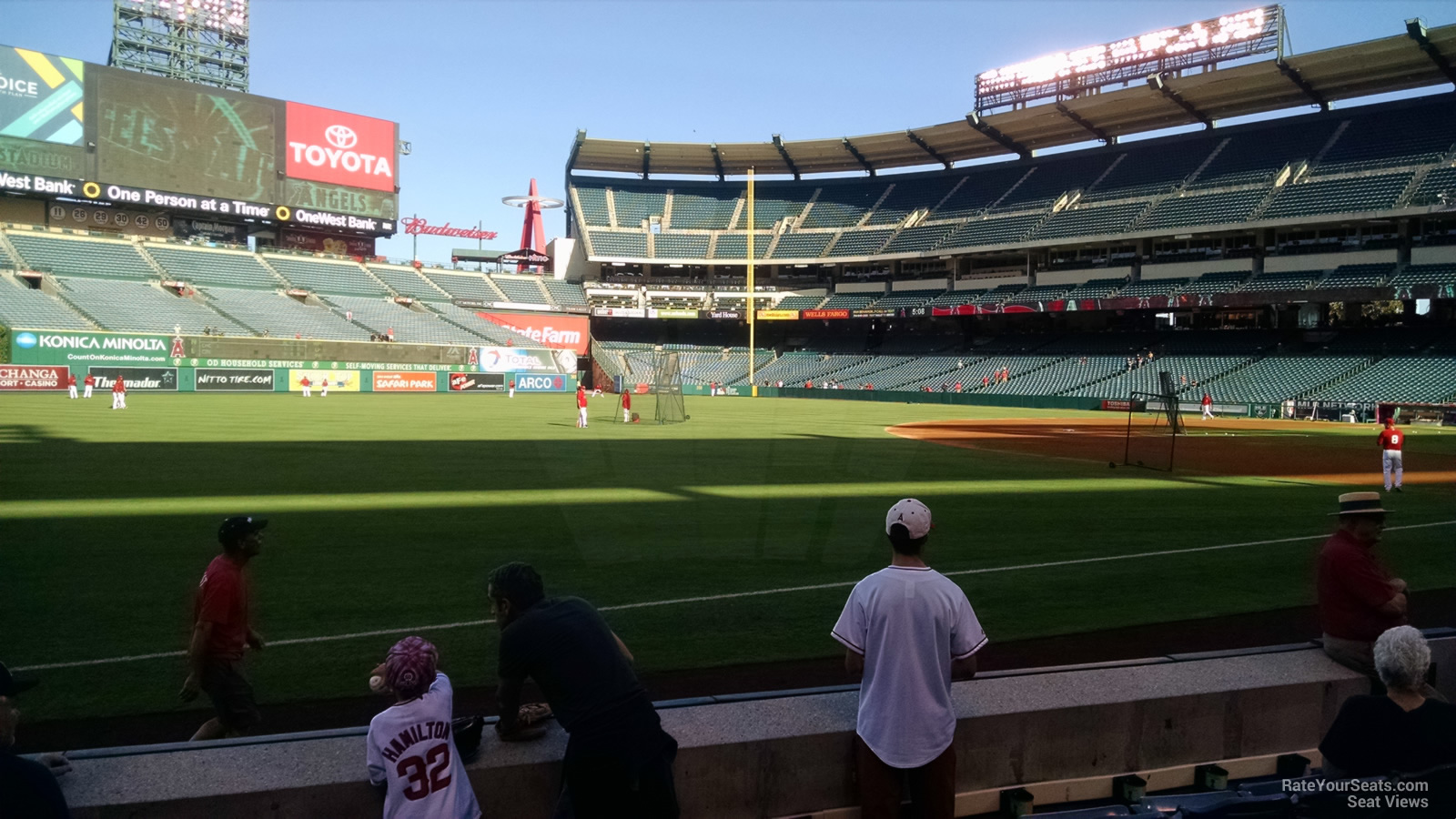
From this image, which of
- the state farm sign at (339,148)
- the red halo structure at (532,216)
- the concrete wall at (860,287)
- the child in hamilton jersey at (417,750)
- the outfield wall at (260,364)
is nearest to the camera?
the child in hamilton jersey at (417,750)

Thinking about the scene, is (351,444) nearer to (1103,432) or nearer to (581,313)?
(1103,432)

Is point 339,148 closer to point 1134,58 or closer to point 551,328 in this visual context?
point 551,328

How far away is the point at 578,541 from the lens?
40.4 ft

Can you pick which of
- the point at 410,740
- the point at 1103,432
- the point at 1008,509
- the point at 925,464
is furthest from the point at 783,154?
the point at 410,740

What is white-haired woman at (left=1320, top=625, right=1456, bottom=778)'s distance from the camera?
3945 mm

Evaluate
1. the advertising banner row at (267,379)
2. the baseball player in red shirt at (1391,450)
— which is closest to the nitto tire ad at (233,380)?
the advertising banner row at (267,379)

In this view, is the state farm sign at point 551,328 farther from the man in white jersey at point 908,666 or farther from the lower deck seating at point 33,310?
the man in white jersey at point 908,666

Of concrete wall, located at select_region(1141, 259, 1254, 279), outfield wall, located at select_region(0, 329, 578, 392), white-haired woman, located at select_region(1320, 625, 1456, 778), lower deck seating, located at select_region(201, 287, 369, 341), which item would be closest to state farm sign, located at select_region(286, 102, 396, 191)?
lower deck seating, located at select_region(201, 287, 369, 341)

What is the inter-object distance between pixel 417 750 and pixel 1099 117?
7085 cm

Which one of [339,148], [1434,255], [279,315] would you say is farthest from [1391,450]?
[339,148]

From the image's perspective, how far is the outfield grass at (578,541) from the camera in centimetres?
819

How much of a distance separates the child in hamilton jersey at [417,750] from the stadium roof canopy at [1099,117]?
195ft

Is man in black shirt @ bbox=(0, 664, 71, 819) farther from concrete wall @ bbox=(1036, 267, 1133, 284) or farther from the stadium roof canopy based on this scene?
concrete wall @ bbox=(1036, 267, 1133, 284)

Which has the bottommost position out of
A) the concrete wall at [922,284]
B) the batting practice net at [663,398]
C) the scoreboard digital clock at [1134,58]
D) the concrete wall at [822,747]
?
the concrete wall at [822,747]
